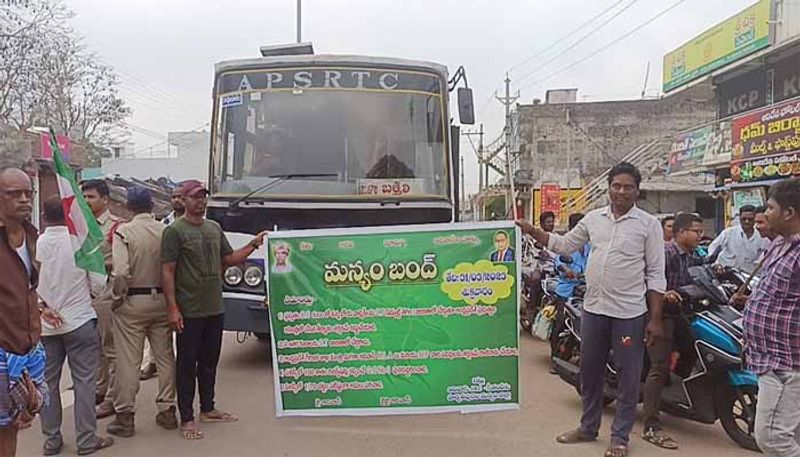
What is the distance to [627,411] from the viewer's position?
16.5 ft

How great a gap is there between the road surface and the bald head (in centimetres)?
217

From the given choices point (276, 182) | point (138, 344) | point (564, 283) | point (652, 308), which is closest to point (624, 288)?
point (652, 308)

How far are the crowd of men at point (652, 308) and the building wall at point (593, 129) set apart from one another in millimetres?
35682

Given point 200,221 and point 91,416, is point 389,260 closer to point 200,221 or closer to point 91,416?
point 200,221

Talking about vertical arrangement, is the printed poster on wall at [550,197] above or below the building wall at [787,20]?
below

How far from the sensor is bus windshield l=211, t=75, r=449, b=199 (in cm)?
717

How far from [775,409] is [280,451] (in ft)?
10.3

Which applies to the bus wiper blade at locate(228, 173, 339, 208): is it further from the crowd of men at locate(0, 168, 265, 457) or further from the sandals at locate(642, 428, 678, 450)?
the sandals at locate(642, 428, 678, 450)

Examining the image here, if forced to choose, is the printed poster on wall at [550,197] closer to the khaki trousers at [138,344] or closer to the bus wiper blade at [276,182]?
the bus wiper blade at [276,182]

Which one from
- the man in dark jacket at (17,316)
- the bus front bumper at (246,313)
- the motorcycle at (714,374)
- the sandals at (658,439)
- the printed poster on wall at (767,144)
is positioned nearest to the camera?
the man in dark jacket at (17,316)

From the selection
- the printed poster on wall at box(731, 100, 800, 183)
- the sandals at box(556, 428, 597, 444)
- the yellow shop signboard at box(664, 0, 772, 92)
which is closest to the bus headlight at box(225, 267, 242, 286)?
the sandals at box(556, 428, 597, 444)

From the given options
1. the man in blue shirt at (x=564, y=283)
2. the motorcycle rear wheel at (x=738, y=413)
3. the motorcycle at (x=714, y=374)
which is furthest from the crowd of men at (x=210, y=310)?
the man in blue shirt at (x=564, y=283)

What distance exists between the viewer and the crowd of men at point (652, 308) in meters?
3.63

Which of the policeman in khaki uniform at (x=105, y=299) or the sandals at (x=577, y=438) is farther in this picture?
the policeman in khaki uniform at (x=105, y=299)
